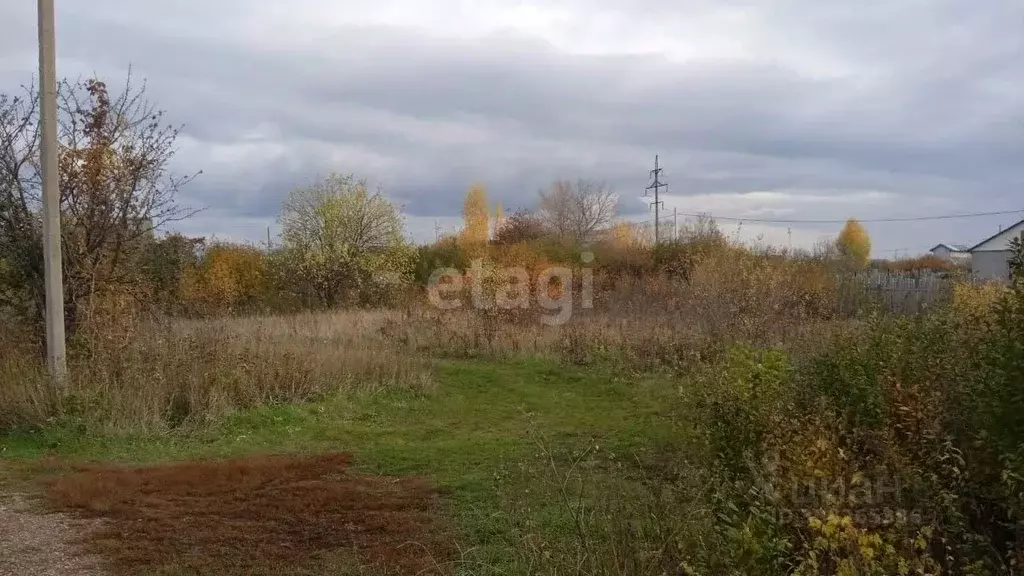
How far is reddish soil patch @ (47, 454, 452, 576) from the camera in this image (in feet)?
14.2

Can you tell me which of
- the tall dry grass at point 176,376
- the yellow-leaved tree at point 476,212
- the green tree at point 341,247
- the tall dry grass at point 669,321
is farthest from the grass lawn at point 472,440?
the yellow-leaved tree at point 476,212

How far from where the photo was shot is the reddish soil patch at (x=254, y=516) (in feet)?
14.2

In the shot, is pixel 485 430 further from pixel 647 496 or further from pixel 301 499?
pixel 647 496

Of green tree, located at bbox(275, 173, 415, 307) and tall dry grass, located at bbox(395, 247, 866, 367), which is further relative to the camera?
green tree, located at bbox(275, 173, 415, 307)

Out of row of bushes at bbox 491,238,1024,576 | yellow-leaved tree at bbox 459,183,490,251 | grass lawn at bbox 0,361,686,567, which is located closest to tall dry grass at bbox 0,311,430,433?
grass lawn at bbox 0,361,686,567

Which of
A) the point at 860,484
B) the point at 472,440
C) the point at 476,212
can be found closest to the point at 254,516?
the point at 472,440

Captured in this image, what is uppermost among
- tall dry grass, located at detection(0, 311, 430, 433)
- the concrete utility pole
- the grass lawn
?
the concrete utility pole

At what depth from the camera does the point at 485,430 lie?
8.41 m

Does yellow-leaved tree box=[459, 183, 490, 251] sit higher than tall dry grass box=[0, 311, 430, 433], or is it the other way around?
yellow-leaved tree box=[459, 183, 490, 251]

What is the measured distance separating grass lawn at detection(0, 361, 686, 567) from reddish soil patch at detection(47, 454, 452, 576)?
337 mm

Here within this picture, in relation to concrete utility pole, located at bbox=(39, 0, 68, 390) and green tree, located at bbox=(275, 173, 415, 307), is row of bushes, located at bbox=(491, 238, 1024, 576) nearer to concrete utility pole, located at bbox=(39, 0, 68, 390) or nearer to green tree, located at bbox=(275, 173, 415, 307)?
concrete utility pole, located at bbox=(39, 0, 68, 390)

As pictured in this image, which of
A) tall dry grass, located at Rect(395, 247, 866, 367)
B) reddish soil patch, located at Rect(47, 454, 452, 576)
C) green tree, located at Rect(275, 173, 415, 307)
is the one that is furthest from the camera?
green tree, located at Rect(275, 173, 415, 307)

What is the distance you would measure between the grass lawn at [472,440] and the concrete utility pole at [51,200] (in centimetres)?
92

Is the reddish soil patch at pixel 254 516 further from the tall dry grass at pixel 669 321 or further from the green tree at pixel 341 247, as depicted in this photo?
the green tree at pixel 341 247
